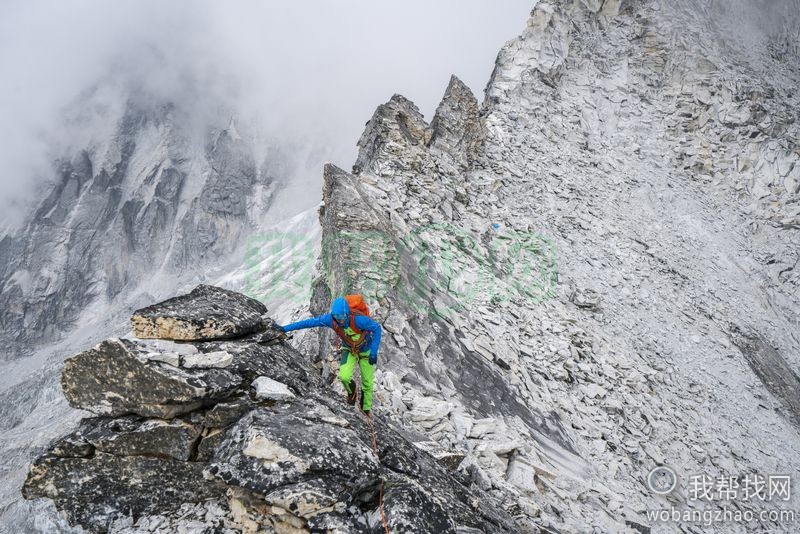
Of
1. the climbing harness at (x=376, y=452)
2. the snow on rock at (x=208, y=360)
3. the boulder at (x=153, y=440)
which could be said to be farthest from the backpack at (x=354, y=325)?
the boulder at (x=153, y=440)

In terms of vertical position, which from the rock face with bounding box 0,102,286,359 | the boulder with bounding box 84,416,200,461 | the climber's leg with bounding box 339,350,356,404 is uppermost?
the rock face with bounding box 0,102,286,359

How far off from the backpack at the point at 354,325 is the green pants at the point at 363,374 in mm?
129

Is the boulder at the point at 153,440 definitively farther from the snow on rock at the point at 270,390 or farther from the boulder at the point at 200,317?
the boulder at the point at 200,317

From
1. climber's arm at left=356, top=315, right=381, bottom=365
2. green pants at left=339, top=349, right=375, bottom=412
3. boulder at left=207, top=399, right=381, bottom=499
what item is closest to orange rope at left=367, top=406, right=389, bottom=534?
boulder at left=207, top=399, right=381, bottom=499

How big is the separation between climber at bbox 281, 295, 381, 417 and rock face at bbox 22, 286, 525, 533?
4.11 feet

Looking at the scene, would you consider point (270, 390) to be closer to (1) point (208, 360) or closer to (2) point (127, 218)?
(1) point (208, 360)

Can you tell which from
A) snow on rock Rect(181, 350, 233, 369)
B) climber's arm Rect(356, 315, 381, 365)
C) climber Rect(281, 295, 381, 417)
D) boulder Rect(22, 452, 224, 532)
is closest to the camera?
boulder Rect(22, 452, 224, 532)

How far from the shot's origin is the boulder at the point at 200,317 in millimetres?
5531

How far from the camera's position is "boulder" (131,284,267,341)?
218 inches

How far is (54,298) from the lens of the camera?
89.4m

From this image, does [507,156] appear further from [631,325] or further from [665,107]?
[665,107]

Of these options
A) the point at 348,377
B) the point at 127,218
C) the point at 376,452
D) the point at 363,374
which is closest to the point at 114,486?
the point at 376,452

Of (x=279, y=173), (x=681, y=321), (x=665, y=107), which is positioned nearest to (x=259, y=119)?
(x=279, y=173)

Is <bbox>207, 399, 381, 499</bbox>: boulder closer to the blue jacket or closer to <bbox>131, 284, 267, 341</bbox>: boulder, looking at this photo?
<bbox>131, 284, 267, 341</bbox>: boulder
